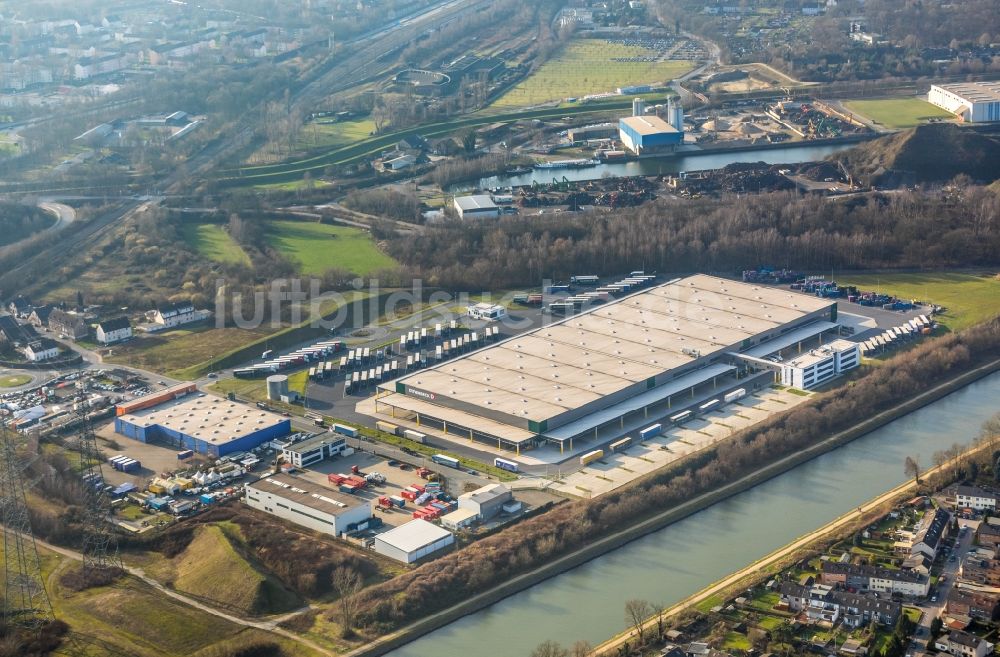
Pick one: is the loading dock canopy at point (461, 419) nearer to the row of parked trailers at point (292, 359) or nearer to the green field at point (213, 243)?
the row of parked trailers at point (292, 359)

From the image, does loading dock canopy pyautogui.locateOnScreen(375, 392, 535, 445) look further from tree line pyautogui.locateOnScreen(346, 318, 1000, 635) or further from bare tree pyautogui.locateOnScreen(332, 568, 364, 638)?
bare tree pyautogui.locateOnScreen(332, 568, 364, 638)

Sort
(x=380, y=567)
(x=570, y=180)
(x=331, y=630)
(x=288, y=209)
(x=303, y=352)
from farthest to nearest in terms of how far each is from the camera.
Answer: (x=570, y=180) → (x=288, y=209) → (x=303, y=352) → (x=380, y=567) → (x=331, y=630)

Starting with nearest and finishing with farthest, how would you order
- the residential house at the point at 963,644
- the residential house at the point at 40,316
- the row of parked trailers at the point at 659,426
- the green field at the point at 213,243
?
the residential house at the point at 963,644 → the row of parked trailers at the point at 659,426 → the residential house at the point at 40,316 → the green field at the point at 213,243

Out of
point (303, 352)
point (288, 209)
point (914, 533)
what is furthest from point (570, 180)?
point (914, 533)

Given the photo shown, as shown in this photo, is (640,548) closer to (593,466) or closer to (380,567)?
(593,466)

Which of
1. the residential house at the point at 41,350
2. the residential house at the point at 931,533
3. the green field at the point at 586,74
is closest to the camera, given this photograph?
the residential house at the point at 931,533

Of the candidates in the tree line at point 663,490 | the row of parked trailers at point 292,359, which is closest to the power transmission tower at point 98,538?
the tree line at point 663,490
